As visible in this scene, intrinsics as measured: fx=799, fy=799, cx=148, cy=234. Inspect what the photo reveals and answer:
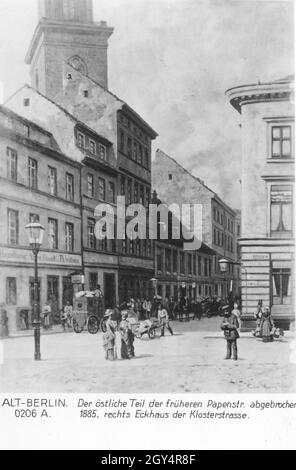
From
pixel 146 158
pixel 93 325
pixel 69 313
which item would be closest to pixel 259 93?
pixel 146 158

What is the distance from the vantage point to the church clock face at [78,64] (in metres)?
17.7

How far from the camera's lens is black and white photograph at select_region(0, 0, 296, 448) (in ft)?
47.1

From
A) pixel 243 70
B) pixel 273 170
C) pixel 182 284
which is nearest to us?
pixel 243 70

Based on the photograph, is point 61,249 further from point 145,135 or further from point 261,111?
point 261,111

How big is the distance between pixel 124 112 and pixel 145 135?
2.04 ft

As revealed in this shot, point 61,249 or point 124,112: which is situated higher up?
point 124,112

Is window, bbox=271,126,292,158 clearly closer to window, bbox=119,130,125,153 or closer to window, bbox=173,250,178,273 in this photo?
window, bbox=173,250,178,273

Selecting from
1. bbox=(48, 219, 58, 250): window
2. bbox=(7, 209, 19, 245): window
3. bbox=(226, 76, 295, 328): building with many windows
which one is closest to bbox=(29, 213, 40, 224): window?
bbox=(48, 219, 58, 250): window

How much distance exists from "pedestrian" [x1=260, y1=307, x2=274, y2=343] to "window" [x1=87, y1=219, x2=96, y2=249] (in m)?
3.77

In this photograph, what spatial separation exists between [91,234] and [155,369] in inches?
141

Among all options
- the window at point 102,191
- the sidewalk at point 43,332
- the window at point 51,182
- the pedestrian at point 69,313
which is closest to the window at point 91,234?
the window at point 102,191

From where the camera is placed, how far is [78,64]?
1806 cm
